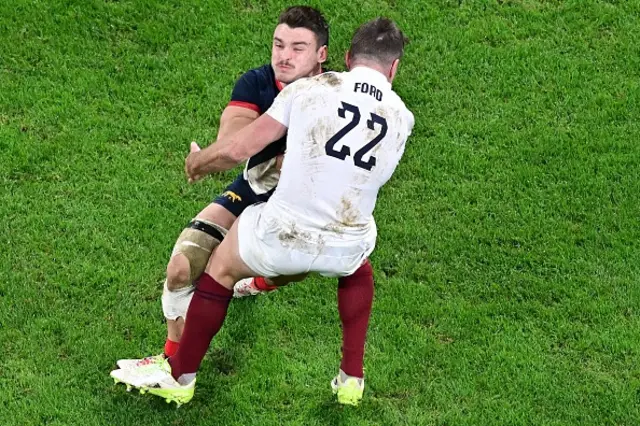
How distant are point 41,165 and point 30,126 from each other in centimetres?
47

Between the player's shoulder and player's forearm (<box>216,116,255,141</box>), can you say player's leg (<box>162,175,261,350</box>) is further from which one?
the player's shoulder

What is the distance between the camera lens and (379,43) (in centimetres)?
528

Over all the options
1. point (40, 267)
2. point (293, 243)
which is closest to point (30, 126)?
point (40, 267)

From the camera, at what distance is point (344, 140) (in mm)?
5137

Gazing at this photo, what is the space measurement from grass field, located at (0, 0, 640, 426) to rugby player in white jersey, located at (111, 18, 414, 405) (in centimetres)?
97

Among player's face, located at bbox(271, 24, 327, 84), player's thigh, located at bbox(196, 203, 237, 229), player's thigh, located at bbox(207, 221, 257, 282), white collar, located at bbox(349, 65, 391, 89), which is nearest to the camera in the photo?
white collar, located at bbox(349, 65, 391, 89)

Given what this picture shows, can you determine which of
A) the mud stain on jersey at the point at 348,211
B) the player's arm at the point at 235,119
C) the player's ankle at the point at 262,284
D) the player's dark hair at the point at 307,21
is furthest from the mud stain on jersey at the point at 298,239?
the player's ankle at the point at 262,284

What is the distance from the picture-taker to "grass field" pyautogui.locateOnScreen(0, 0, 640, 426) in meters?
6.14

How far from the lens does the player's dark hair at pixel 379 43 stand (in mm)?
5285

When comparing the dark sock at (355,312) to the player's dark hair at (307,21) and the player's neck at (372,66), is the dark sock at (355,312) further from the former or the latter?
Answer: the player's dark hair at (307,21)

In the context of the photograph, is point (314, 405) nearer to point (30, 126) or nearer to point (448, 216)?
point (448, 216)

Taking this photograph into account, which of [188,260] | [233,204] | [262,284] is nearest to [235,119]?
[233,204]

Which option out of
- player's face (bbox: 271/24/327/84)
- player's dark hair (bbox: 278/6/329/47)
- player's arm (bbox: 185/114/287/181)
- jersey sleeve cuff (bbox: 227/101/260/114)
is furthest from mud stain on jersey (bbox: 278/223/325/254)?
player's dark hair (bbox: 278/6/329/47)

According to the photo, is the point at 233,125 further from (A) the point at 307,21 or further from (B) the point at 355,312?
(B) the point at 355,312
